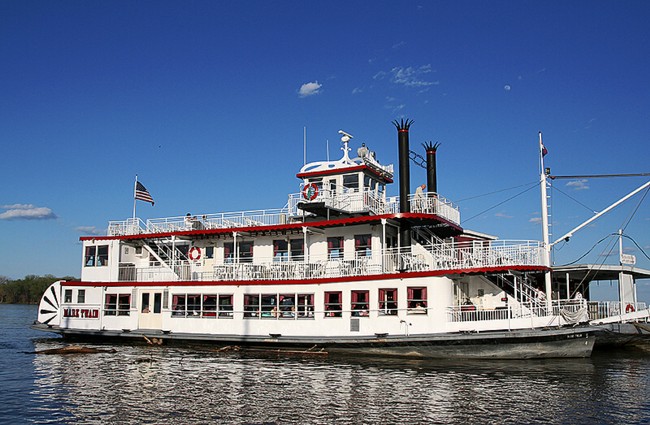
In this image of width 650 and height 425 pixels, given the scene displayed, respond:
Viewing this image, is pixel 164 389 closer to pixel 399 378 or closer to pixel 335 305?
pixel 399 378

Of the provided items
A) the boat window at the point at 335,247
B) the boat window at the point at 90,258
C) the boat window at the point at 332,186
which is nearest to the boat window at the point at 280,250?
the boat window at the point at 335,247

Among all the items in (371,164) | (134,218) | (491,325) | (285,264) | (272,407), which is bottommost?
(272,407)

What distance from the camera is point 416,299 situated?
80.8 feet

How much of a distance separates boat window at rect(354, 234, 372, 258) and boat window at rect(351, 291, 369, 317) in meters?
2.45

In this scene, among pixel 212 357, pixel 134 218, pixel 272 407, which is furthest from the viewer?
pixel 134 218

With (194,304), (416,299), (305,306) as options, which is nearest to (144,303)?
Result: (194,304)

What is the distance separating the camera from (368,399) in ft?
55.3

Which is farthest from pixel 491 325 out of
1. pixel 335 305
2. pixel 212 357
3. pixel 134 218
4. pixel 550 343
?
pixel 134 218

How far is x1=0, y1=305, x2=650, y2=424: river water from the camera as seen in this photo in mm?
15000

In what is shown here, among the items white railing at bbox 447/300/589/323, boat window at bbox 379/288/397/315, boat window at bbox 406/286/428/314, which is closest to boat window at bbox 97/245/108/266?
boat window at bbox 379/288/397/315

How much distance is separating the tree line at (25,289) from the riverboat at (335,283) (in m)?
94.5

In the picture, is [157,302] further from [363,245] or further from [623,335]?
[623,335]

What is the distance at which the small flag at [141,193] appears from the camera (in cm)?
3384

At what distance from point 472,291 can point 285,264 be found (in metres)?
8.68
